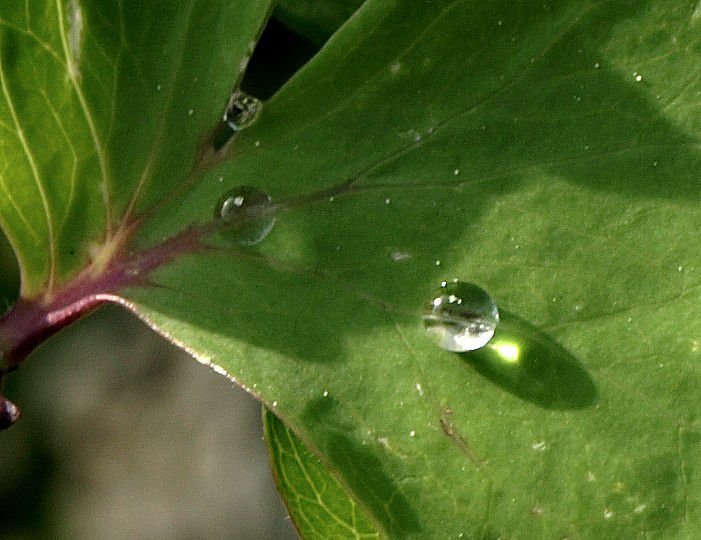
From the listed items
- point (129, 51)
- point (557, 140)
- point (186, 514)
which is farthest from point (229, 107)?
point (186, 514)

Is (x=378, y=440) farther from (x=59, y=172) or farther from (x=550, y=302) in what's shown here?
(x=59, y=172)

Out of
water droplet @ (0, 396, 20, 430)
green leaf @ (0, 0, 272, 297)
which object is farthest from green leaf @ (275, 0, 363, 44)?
water droplet @ (0, 396, 20, 430)

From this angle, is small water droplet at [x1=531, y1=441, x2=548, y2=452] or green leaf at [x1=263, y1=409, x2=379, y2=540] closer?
small water droplet at [x1=531, y1=441, x2=548, y2=452]

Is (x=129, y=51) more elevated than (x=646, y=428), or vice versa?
(x=129, y=51)

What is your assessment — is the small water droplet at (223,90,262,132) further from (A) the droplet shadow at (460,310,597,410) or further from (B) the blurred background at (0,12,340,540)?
(B) the blurred background at (0,12,340,540)

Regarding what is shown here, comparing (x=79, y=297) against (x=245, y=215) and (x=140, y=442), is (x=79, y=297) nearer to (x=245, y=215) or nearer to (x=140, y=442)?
(x=245, y=215)

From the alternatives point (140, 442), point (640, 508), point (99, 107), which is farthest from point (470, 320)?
point (140, 442)
